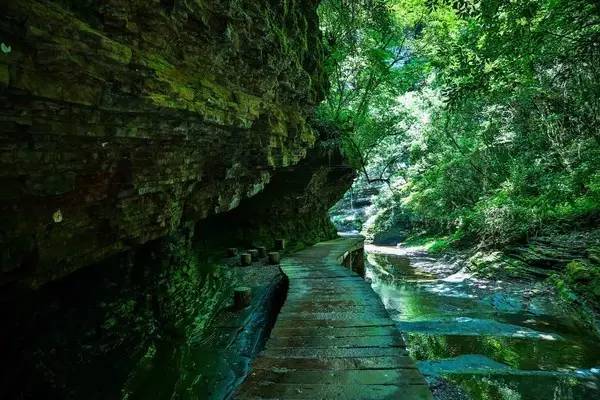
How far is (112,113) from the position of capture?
12.1 ft

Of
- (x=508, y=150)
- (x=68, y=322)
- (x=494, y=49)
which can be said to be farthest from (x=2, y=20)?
(x=508, y=150)

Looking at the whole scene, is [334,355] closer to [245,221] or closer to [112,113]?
[112,113]

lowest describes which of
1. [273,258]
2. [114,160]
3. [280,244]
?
[273,258]

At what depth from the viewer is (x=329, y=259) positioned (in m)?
11.1

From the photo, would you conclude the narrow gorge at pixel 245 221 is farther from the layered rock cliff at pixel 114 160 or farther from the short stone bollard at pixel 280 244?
the short stone bollard at pixel 280 244

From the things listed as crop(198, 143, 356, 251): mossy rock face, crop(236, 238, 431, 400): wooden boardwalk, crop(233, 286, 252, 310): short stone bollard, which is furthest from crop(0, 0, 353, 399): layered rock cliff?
crop(198, 143, 356, 251): mossy rock face

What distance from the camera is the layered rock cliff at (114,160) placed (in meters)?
3.06

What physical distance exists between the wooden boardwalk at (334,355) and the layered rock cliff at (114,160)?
243cm

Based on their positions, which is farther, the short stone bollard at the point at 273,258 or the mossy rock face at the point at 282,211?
the mossy rock face at the point at 282,211

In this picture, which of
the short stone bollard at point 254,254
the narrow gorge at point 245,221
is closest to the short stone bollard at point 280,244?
the narrow gorge at point 245,221

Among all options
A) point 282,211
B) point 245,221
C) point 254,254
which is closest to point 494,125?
point 282,211

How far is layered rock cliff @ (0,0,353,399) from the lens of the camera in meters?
3.06

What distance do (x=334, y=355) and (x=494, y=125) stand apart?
19.3 metres

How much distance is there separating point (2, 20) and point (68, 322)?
3955 mm
